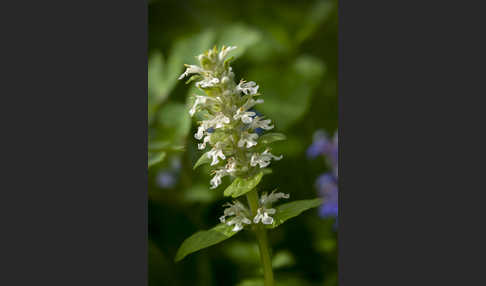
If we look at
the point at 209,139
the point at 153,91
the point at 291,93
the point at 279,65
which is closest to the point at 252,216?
the point at 209,139

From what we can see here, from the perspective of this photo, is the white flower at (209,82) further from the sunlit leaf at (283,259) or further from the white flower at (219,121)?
the sunlit leaf at (283,259)

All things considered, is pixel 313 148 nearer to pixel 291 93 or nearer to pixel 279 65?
pixel 291 93

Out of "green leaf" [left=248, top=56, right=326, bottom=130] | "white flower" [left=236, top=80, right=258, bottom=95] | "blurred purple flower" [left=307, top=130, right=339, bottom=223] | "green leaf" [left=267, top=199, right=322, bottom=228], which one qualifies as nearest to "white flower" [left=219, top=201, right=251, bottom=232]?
"green leaf" [left=267, top=199, right=322, bottom=228]

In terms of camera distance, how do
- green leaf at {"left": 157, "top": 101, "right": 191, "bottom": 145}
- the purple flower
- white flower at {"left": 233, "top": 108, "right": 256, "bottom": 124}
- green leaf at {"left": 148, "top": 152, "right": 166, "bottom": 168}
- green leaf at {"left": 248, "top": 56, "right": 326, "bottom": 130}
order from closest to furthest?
white flower at {"left": 233, "top": 108, "right": 256, "bottom": 124} < green leaf at {"left": 148, "top": 152, "right": 166, "bottom": 168} < the purple flower < green leaf at {"left": 157, "top": 101, "right": 191, "bottom": 145} < green leaf at {"left": 248, "top": 56, "right": 326, "bottom": 130}

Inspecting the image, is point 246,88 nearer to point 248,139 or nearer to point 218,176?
point 248,139

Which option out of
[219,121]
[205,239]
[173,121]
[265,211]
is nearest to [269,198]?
[265,211]

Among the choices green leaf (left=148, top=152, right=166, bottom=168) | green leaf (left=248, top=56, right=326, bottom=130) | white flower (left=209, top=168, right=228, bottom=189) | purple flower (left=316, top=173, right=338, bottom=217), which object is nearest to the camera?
white flower (left=209, top=168, right=228, bottom=189)

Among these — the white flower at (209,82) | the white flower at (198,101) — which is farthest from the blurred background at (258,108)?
the white flower at (209,82)

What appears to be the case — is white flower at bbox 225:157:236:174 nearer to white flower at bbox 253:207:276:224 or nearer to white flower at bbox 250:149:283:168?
white flower at bbox 250:149:283:168
